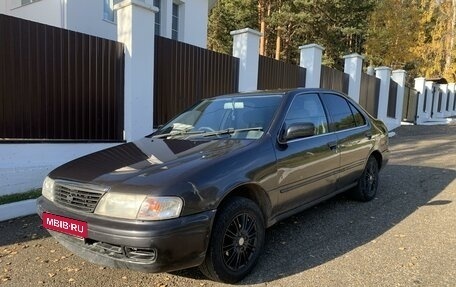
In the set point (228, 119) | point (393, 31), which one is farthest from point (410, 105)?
point (228, 119)

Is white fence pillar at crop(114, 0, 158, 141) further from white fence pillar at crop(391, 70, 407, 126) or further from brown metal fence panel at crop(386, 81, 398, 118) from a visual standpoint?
white fence pillar at crop(391, 70, 407, 126)

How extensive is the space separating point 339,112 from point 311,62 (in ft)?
26.6

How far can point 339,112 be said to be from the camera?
17.3 feet

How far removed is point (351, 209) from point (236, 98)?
88.9 inches

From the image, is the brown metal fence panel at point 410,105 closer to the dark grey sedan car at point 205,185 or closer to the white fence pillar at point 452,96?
the white fence pillar at point 452,96

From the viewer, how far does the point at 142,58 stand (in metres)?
7.23

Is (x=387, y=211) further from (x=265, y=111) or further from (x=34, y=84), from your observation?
(x=34, y=84)

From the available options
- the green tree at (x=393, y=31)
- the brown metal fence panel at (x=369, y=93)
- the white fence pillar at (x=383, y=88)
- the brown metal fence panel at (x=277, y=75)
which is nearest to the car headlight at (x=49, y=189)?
the brown metal fence panel at (x=277, y=75)

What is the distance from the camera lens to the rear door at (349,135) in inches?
197

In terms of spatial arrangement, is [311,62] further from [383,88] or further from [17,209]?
[17,209]

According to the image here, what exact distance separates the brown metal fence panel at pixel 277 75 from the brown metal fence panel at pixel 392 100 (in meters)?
7.70

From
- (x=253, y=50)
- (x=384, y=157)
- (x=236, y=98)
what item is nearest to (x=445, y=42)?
(x=253, y=50)

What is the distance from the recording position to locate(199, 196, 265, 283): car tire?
10.5 ft

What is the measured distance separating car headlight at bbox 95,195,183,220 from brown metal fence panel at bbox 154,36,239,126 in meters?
5.02
